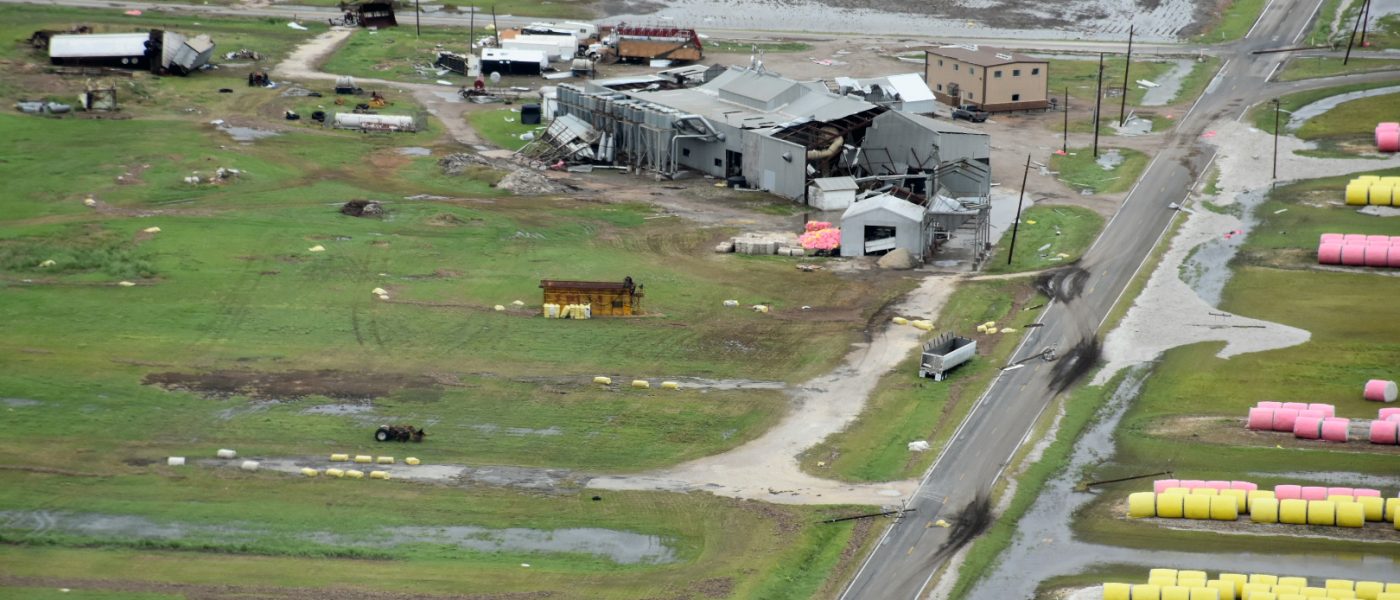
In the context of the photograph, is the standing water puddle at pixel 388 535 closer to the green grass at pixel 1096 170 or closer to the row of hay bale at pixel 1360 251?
the row of hay bale at pixel 1360 251

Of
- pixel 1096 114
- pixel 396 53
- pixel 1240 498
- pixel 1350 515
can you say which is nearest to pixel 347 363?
Answer: pixel 1240 498

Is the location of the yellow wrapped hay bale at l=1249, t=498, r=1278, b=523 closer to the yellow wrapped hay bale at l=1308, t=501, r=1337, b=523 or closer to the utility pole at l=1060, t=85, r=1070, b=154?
the yellow wrapped hay bale at l=1308, t=501, r=1337, b=523

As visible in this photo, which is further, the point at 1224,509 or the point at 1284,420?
the point at 1284,420

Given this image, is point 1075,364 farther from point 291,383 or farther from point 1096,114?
point 1096,114

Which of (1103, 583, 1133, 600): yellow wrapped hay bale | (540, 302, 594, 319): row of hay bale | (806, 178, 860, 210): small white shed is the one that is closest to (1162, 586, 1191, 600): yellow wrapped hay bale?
(1103, 583, 1133, 600): yellow wrapped hay bale

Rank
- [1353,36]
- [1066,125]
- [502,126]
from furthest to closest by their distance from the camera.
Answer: [1353,36]
[502,126]
[1066,125]

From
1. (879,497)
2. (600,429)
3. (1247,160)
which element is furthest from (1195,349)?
(1247,160)

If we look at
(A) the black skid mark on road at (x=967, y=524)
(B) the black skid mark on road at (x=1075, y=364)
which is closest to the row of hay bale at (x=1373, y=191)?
(B) the black skid mark on road at (x=1075, y=364)

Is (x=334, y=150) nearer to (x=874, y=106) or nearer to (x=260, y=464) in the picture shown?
(x=874, y=106)
